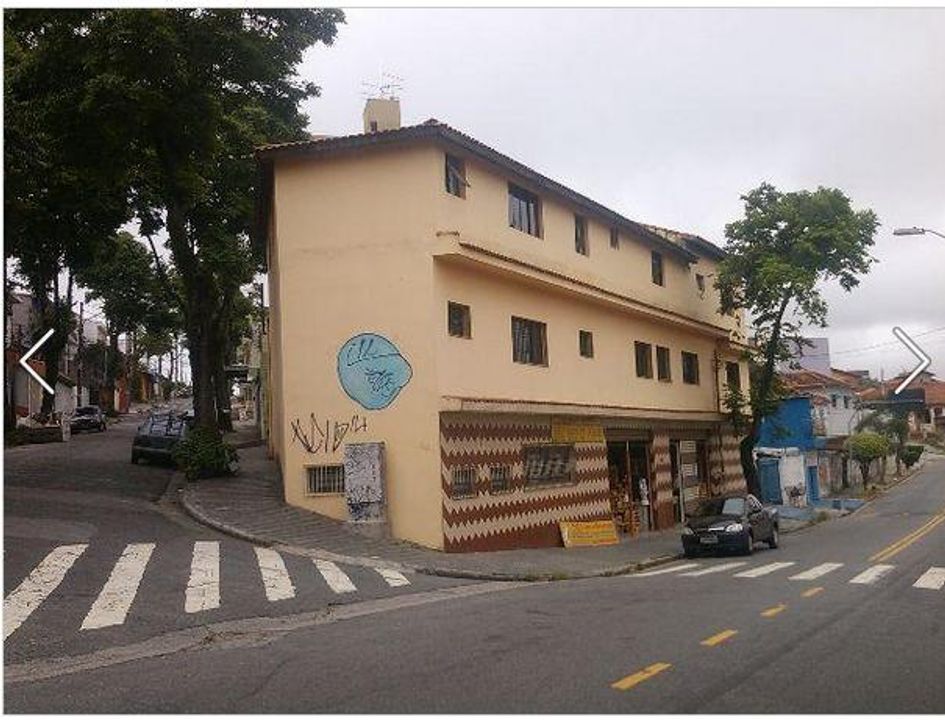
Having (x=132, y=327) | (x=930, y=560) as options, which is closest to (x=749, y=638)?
(x=930, y=560)

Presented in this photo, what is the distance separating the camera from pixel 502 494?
2105 cm

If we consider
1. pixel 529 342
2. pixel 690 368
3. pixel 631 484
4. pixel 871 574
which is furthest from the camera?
pixel 690 368

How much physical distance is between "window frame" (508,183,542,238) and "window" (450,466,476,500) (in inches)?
255

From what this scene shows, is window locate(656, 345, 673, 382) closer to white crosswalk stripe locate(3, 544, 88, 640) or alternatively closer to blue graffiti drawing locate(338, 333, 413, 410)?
blue graffiti drawing locate(338, 333, 413, 410)

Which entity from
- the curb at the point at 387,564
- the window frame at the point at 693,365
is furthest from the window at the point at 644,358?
the curb at the point at 387,564

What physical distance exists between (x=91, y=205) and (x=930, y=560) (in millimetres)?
25987

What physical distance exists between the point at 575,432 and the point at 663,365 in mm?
7945

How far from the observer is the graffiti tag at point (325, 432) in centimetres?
1980

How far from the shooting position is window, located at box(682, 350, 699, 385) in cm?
3300

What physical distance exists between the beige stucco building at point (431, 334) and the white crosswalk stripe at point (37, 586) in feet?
20.0

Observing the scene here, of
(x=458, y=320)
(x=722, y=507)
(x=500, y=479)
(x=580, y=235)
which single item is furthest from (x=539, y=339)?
(x=722, y=507)

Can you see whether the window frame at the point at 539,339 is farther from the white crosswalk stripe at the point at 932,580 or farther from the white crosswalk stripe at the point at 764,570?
the white crosswalk stripe at the point at 932,580

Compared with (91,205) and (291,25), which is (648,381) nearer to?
(291,25)

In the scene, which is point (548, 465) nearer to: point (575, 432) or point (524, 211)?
point (575, 432)
